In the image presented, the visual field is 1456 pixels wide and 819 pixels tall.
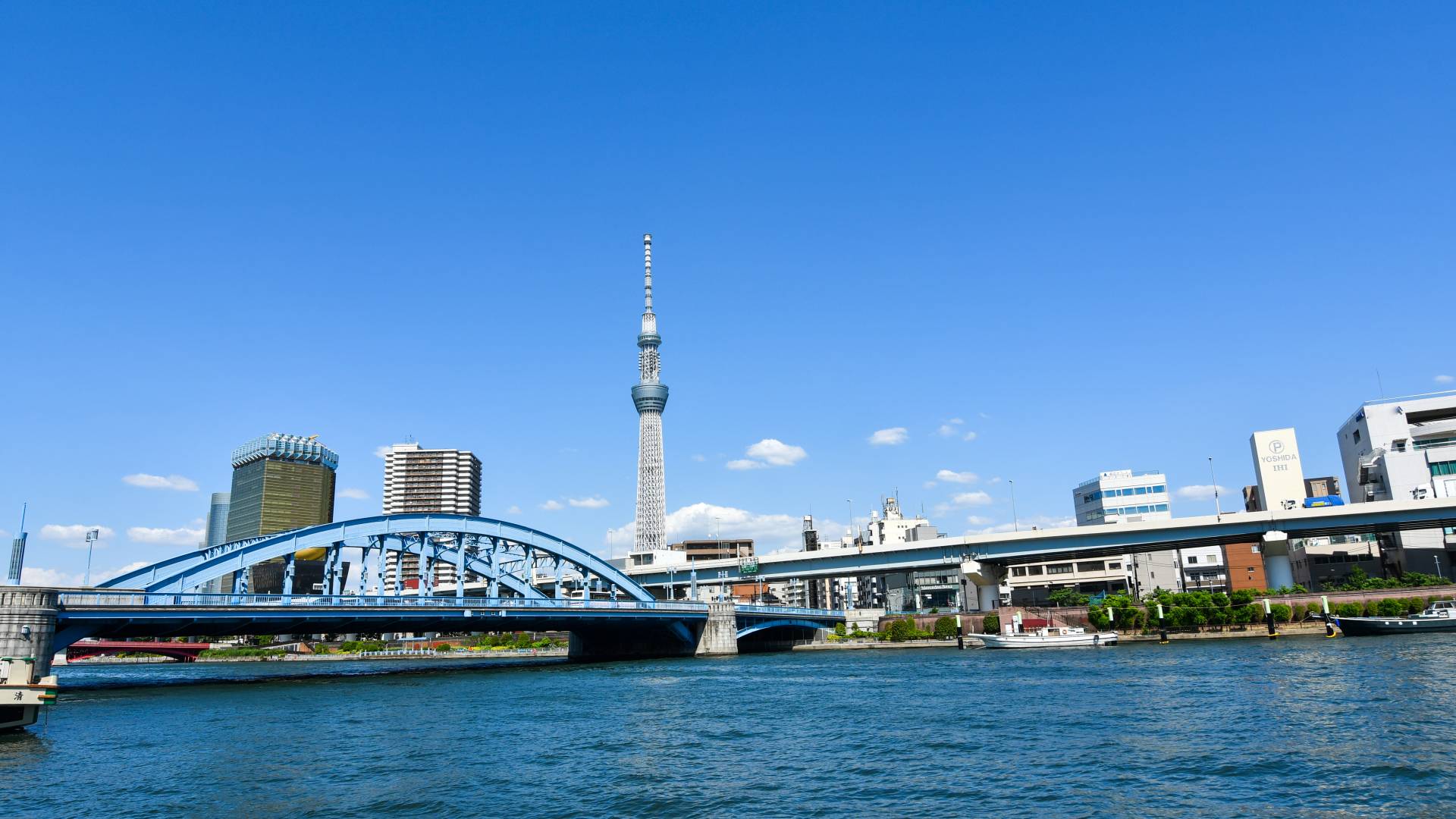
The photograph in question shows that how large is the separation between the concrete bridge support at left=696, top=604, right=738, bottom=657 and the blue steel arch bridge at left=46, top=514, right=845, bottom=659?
12 cm

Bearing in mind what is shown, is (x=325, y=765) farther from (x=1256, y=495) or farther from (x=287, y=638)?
(x=287, y=638)

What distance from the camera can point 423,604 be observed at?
70.9 m

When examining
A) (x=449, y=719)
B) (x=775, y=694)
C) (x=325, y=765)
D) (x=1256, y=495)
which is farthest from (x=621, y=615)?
(x=1256, y=495)

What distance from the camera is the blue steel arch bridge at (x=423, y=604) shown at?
56.9 meters

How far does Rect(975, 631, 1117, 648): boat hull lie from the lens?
3366 inches

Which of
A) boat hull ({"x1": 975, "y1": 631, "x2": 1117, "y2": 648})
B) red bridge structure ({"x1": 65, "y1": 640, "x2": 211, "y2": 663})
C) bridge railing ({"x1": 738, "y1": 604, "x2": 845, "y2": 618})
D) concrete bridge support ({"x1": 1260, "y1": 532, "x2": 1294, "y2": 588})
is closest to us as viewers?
boat hull ({"x1": 975, "y1": 631, "x2": 1117, "y2": 648})

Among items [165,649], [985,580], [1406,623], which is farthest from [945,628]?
[165,649]

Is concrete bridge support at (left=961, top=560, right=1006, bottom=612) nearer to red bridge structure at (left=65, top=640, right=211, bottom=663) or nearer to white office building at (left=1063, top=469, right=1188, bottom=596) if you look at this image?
white office building at (left=1063, top=469, right=1188, bottom=596)

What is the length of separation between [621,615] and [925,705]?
1724 inches

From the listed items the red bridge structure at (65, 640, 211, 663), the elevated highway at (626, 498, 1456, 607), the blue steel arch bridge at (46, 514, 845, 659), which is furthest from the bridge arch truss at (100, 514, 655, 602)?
the red bridge structure at (65, 640, 211, 663)

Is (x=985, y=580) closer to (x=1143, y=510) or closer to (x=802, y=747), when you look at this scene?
(x=1143, y=510)

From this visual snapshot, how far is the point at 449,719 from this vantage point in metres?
44.2

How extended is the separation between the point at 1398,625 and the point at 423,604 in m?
80.3

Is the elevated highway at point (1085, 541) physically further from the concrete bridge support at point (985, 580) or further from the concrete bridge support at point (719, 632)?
the concrete bridge support at point (719, 632)
